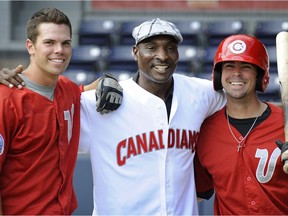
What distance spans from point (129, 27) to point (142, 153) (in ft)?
20.5

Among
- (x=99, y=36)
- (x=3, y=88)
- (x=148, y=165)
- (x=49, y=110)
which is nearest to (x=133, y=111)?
(x=148, y=165)

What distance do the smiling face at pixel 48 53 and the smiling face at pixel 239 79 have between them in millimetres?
846

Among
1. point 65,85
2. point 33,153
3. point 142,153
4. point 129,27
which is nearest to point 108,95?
point 65,85

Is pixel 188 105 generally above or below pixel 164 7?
below

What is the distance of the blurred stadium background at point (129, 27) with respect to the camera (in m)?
8.24

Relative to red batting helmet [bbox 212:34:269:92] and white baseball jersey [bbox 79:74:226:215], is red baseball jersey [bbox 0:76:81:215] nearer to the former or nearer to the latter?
white baseball jersey [bbox 79:74:226:215]

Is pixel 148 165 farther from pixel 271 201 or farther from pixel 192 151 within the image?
→ pixel 271 201

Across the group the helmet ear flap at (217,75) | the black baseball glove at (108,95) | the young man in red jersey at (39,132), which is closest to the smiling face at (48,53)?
the young man in red jersey at (39,132)

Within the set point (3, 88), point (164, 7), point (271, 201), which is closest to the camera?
point (3, 88)

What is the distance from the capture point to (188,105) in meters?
2.96

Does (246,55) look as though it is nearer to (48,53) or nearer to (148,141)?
(148,141)

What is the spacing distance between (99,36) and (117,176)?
20.5ft

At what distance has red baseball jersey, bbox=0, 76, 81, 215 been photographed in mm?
2477

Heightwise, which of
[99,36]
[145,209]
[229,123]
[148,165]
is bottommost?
[145,209]
